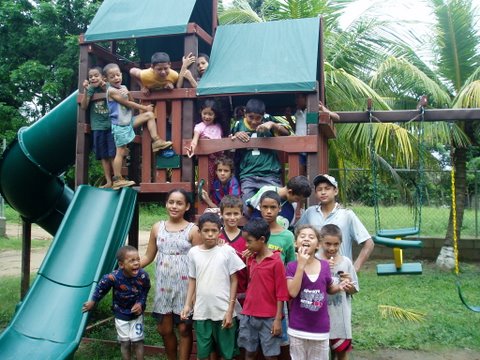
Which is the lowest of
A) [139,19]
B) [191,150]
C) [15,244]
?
[15,244]

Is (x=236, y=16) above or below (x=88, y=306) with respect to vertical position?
above

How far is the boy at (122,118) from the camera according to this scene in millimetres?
4891

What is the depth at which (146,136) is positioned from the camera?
5066 millimetres

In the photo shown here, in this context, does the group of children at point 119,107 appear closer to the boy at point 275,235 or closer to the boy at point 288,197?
the boy at point 288,197

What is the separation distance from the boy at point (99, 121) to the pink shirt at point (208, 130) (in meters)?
0.94

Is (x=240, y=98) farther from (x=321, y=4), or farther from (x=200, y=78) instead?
(x=321, y=4)

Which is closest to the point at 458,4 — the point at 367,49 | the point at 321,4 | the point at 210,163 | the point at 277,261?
the point at 367,49

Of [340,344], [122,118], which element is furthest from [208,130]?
[340,344]

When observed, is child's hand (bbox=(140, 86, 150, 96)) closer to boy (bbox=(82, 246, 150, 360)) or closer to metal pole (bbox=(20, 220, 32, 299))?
boy (bbox=(82, 246, 150, 360))

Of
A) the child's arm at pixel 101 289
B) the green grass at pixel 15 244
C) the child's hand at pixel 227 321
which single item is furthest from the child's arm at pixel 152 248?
the green grass at pixel 15 244

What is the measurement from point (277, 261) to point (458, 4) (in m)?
8.48

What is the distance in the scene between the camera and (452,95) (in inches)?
431

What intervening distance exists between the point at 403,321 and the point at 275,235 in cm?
347

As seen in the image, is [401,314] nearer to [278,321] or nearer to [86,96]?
[278,321]
